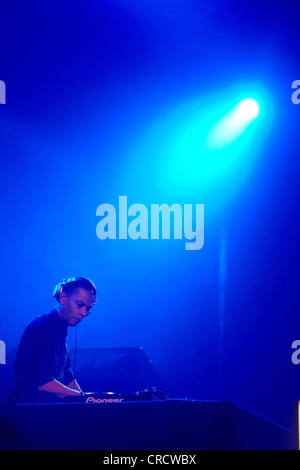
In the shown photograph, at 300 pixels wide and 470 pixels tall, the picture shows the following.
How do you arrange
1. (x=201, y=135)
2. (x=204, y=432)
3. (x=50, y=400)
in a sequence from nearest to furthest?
(x=204, y=432), (x=50, y=400), (x=201, y=135)

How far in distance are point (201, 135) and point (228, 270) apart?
1.00 metres

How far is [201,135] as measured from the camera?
4.30 m

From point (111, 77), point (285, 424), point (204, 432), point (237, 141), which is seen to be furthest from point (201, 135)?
point (204, 432)

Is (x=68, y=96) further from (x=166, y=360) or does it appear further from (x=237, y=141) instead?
(x=166, y=360)

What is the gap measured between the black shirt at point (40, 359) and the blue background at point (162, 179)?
114 cm

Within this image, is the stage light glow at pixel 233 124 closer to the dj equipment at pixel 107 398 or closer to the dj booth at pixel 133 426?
the dj equipment at pixel 107 398

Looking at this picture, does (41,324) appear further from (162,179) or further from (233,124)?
(233,124)

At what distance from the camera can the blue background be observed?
410cm

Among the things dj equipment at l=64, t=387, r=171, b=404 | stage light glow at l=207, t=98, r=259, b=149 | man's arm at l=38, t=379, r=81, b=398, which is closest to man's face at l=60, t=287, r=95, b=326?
man's arm at l=38, t=379, r=81, b=398
